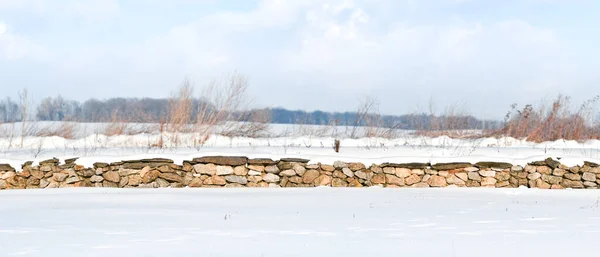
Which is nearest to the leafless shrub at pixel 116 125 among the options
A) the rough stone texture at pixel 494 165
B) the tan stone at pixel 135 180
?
the tan stone at pixel 135 180

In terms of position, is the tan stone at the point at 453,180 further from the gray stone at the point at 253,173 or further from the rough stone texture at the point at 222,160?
the rough stone texture at the point at 222,160

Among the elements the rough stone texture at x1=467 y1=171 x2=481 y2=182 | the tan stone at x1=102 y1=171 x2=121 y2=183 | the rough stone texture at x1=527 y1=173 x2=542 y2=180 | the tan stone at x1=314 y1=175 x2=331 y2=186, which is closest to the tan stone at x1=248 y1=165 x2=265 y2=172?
the tan stone at x1=314 y1=175 x2=331 y2=186

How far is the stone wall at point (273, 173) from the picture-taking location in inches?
413

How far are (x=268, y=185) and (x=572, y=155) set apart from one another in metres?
5.38

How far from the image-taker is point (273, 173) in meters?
10.5

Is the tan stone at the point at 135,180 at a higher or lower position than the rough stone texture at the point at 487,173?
lower
